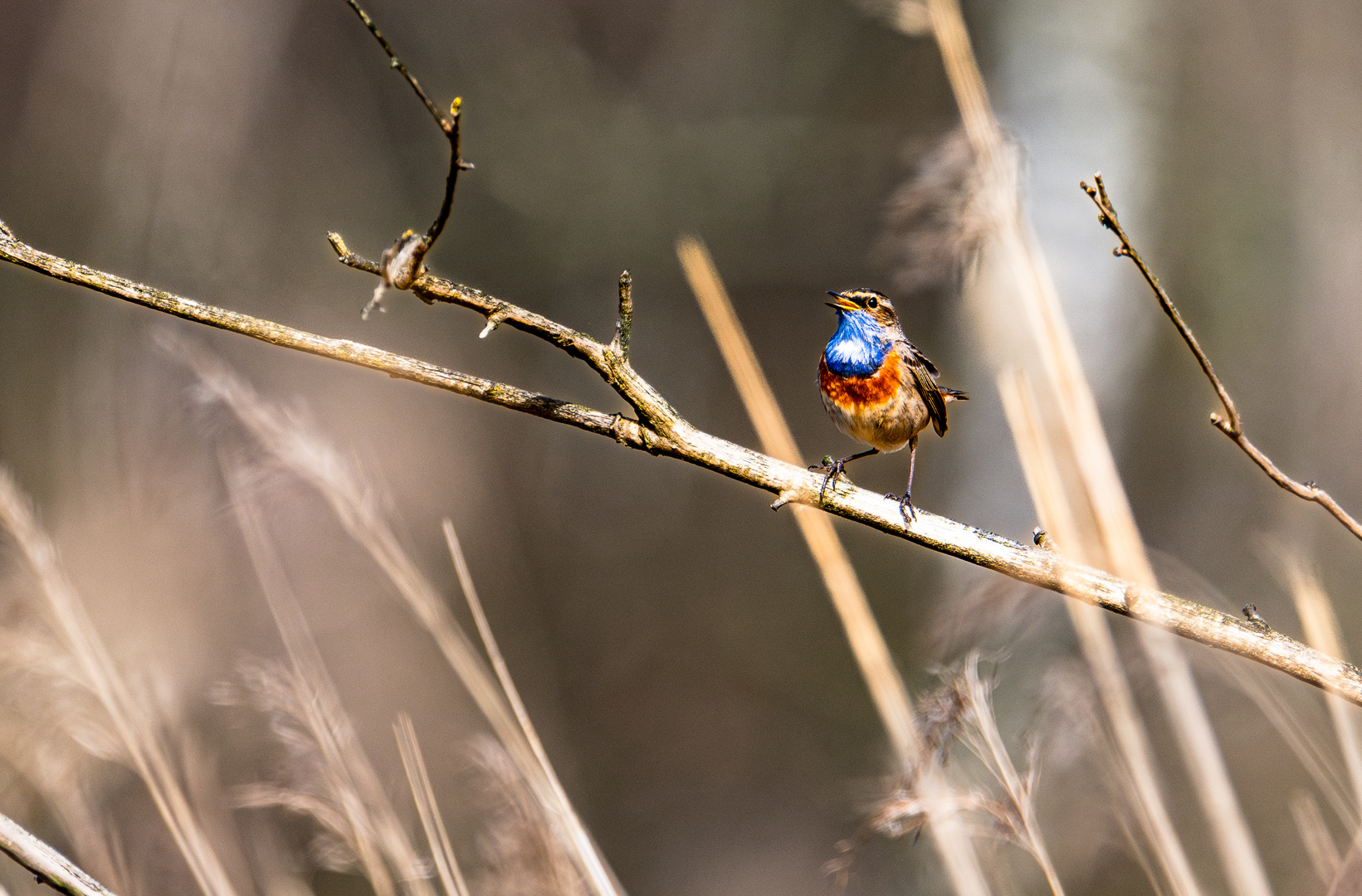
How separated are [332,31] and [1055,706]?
25.3 ft

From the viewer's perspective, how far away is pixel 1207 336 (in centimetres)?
562

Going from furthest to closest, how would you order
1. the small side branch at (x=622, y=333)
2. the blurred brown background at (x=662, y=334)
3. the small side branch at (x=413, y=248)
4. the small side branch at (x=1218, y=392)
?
the blurred brown background at (x=662, y=334), the small side branch at (x=622, y=333), the small side branch at (x=1218, y=392), the small side branch at (x=413, y=248)

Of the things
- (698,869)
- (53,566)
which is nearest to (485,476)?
(698,869)

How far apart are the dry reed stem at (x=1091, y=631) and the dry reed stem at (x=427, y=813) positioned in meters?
1.23

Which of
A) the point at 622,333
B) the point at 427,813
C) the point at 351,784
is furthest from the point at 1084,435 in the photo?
the point at 351,784

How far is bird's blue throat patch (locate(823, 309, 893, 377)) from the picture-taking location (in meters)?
2.64

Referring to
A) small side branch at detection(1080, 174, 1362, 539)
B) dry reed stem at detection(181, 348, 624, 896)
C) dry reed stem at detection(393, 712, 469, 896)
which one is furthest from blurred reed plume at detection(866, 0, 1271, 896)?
dry reed stem at detection(393, 712, 469, 896)

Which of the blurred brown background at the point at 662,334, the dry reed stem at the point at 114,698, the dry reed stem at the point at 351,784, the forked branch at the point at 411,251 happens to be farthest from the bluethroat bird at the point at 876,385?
the blurred brown background at the point at 662,334

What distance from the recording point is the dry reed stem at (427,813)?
1.69 m

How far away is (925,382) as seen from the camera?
2.67 meters

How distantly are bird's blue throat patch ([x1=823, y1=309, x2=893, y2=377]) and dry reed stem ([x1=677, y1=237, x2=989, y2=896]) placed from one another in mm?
706

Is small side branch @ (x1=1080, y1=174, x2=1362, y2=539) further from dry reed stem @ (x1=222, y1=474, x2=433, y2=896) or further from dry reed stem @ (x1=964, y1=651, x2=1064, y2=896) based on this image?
dry reed stem @ (x1=222, y1=474, x2=433, y2=896)

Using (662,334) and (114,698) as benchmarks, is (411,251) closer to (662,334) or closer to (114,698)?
(114,698)

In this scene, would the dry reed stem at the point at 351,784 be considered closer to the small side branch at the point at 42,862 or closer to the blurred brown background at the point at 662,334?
the small side branch at the point at 42,862
